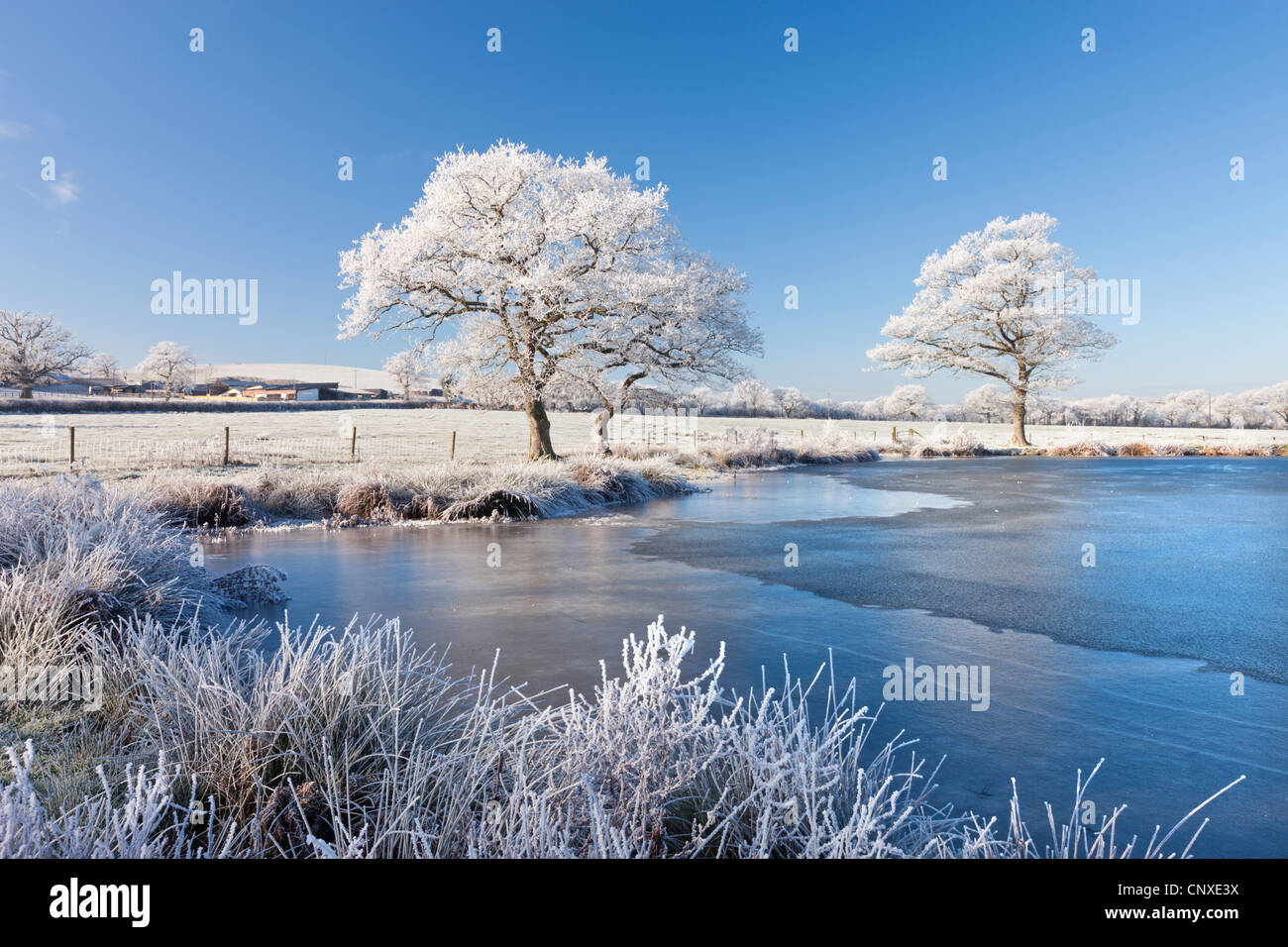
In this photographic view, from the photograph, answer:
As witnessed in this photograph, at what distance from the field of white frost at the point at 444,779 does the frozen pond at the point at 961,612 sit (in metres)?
0.54

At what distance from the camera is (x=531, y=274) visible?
73.7 ft

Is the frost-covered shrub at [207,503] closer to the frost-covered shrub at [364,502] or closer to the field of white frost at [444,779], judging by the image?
the frost-covered shrub at [364,502]

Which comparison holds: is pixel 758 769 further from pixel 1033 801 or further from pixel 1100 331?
pixel 1100 331

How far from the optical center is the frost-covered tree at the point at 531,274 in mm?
22891

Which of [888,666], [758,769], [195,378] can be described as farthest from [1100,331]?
[195,378]

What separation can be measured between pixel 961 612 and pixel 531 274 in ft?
58.6

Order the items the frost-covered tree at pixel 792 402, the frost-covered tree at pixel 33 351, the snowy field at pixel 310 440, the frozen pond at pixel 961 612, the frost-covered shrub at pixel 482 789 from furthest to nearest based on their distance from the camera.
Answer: the frost-covered tree at pixel 792 402
the frost-covered tree at pixel 33 351
the snowy field at pixel 310 440
the frozen pond at pixel 961 612
the frost-covered shrub at pixel 482 789

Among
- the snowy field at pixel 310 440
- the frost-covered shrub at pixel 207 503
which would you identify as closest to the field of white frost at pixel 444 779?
the frost-covered shrub at pixel 207 503

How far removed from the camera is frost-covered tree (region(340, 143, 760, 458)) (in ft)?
75.1

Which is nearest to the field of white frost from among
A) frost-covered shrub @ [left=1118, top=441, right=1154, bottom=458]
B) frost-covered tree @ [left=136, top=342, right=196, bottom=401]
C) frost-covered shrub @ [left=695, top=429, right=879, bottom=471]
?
frost-covered shrub @ [left=695, top=429, right=879, bottom=471]

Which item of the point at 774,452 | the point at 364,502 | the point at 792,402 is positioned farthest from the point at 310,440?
A: the point at 792,402

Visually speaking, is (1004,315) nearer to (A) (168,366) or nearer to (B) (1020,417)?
(B) (1020,417)
